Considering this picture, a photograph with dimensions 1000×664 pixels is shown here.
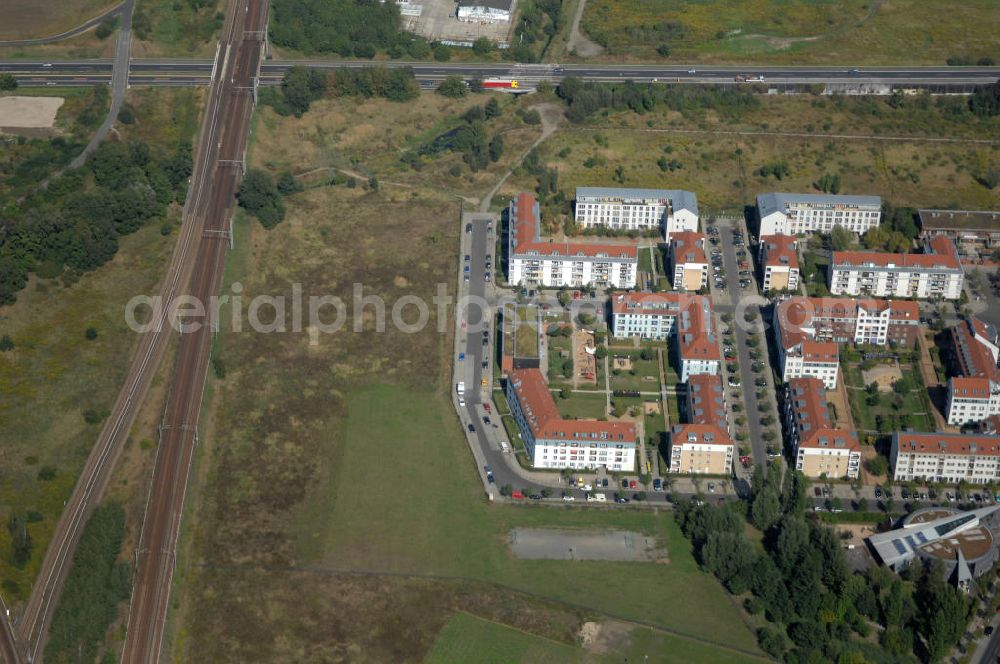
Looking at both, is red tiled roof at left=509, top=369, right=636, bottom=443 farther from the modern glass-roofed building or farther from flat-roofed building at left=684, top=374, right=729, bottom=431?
the modern glass-roofed building

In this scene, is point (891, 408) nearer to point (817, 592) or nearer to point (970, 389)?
point (970, 389)

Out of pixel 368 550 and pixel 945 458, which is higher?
pixel 945 458

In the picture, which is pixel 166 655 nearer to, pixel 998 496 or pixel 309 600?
pixel 309 600

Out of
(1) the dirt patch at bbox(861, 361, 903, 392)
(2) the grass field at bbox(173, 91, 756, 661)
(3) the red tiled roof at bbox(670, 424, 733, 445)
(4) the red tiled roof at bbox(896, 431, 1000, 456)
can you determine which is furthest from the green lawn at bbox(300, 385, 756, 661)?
(1) the dirt patch at bbox(861, 361, 903, 392)

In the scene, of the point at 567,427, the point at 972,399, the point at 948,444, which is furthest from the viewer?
the point at 972,399

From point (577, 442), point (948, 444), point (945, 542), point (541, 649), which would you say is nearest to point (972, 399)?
point (948, 444)

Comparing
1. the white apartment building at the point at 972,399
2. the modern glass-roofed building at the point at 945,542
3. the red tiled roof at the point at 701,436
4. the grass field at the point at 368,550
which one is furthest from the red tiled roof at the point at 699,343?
the modern glass-roofed building at the point at 945,542

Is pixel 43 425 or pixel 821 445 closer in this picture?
pixel 821 445
